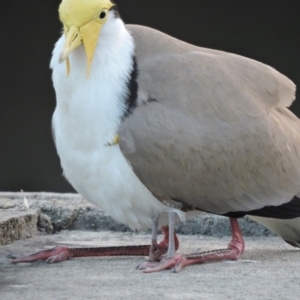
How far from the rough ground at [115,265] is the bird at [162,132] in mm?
174

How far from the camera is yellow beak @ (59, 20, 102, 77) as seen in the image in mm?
4422

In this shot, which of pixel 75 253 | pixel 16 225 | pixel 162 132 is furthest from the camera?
pixel 16 225

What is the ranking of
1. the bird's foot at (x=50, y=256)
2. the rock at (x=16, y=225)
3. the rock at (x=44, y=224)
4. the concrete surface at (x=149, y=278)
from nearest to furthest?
the concrete surface at (x=149, y=278) → the bird's foot at (x=50, y=256) → the rock at (x=16, y=225) → the rock at (x=44, y=224)

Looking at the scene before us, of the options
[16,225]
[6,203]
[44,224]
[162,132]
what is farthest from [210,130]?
[6,203]

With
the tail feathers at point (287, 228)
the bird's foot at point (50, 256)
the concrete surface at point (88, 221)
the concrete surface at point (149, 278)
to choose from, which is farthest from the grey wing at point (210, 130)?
the concrete surface at point (88, 221)

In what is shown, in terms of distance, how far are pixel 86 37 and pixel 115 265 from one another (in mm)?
999

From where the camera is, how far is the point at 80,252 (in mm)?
4773

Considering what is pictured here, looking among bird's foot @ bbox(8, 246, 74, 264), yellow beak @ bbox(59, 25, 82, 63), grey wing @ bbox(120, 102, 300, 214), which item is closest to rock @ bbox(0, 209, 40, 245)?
bird's foot @ bbox(8, 246, 74, 264)

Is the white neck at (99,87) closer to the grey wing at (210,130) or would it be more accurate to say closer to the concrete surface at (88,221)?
the grey wing at (210,130)

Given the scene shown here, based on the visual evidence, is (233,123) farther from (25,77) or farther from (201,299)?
(25,77)

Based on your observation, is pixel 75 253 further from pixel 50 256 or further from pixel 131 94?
pixel 131 94

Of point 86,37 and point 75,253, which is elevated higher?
point 86,37

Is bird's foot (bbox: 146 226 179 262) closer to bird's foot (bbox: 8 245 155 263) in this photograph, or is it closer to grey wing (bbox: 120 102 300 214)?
bird's foot (bbox: 8 245 155 263)

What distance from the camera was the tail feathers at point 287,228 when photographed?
4.88 meters
